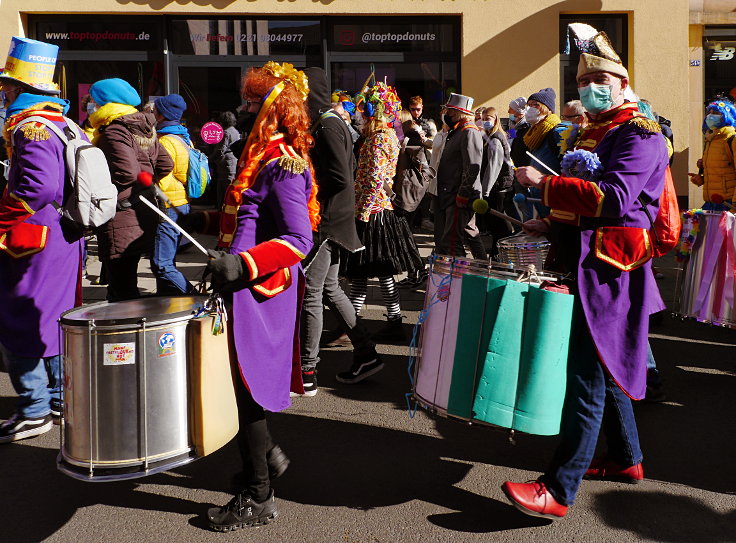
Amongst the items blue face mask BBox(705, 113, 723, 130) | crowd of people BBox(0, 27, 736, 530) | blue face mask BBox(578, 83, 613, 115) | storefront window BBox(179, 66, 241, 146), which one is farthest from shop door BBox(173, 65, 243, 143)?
blue face mask BBox(578, 83, 613, 115)

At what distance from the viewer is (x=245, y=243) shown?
3314mm

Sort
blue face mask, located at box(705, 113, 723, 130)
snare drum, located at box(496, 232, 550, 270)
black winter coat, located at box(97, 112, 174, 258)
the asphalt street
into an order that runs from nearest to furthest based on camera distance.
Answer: the asphalt street < snare drum, located at box(496, 232, 550, 270) < black winter coat, located at box(97, 112, 174, 258) < blue face mask, located at box(705, 113, 723, 130)

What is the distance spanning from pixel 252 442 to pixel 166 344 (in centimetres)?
64

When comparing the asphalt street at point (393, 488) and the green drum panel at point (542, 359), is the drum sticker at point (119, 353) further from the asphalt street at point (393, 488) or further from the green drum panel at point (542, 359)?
the green drum panel at point (542, 359)

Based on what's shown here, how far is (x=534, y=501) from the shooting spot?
346cm

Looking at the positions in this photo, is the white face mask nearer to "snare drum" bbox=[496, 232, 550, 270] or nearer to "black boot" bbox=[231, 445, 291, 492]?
"snare drum" bbox=[496, 232, 550, 270]

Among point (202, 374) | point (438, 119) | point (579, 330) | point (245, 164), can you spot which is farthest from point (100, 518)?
point (438, 119)

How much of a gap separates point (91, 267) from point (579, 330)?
24.1ft

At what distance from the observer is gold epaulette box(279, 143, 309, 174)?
3.30 metres

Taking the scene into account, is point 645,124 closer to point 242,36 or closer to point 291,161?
point 291,161

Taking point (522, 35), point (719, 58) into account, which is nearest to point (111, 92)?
point (522, 35)

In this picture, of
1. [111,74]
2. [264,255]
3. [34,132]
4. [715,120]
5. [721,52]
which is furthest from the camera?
[721,52]

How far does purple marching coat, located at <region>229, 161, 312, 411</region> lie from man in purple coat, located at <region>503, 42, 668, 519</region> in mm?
900

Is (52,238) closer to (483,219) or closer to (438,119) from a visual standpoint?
(483,219)
